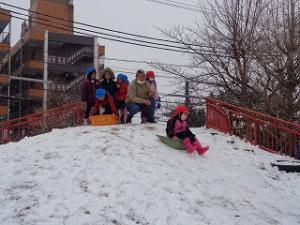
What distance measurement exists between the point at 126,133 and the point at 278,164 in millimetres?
3642

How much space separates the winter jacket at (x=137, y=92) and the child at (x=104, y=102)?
1.61ft

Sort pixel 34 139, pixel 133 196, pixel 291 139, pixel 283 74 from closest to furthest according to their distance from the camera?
1. pixel 133 196
2. pixel 34 139
3. pixel 291 139
4. pixel 283 74

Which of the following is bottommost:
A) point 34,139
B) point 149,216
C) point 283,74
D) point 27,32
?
point 149,216

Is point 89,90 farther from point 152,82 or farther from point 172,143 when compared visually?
point 172,143

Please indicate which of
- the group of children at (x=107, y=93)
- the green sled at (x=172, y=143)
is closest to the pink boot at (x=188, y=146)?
the green sled at (x=172, y=143)

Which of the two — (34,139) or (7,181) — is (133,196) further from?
(34,139)

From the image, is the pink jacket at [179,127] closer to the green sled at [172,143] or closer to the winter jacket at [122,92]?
the green sled at [172,143]

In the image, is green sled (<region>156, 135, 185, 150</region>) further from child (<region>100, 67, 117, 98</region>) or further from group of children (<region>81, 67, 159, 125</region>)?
child (<region>100, 67, 117, 98</region>)

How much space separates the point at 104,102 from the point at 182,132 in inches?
123

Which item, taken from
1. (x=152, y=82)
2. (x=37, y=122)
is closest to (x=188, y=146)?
(x=152, y=82)

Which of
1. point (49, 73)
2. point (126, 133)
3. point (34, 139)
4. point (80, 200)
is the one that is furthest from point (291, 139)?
point (49, 73)

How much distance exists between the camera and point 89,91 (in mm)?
13727

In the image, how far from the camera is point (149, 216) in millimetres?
7531

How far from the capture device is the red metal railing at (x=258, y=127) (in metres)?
13.6
